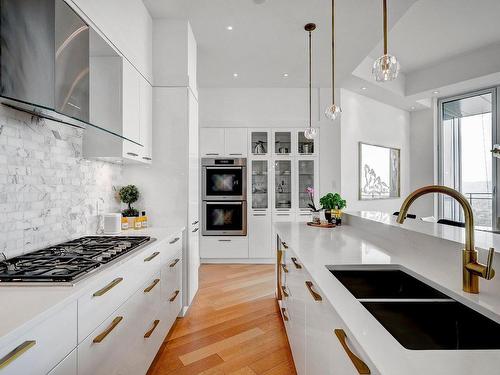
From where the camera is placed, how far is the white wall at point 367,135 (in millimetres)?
4906

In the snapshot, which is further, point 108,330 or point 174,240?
point 174,240

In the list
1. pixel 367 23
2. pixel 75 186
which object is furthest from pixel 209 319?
pixel 367 23

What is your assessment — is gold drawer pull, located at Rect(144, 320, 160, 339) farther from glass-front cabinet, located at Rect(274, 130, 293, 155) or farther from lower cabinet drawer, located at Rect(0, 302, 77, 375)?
glass-front cabinet, located at Rect(274, 130, 293, 155)

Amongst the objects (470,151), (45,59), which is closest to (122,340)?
(45,59)

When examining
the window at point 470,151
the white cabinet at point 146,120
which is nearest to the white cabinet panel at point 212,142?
the white cabinet at point 146,120

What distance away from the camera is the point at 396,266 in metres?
1.41

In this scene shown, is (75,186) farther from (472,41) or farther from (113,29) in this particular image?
(472,41)

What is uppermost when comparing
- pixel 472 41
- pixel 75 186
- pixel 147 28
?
pixel 472 41

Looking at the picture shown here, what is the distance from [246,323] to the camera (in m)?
2.58

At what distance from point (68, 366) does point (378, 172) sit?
5.54 metres

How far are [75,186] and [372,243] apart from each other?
212cm

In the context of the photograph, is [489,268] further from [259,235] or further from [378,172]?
[378,172]

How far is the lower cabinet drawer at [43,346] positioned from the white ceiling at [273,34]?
2.65 metres

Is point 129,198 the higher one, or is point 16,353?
point 129,198
